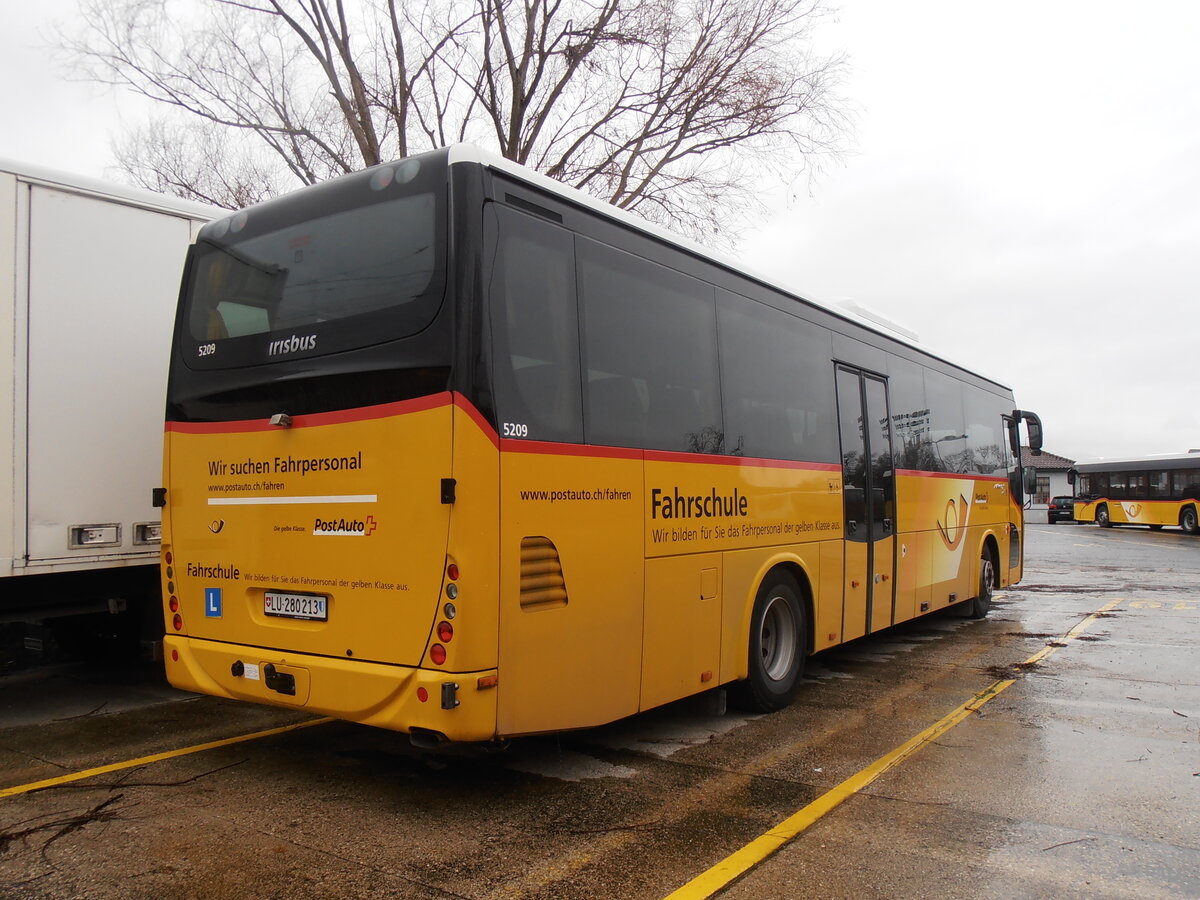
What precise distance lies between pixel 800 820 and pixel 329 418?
3075 millimetres

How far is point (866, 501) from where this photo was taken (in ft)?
26.4

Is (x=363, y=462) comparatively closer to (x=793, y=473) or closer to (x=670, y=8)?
(x=793, y=473)

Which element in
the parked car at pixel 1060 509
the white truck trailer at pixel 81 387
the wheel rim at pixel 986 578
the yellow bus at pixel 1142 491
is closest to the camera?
the white truck trailer at pixel 81 387

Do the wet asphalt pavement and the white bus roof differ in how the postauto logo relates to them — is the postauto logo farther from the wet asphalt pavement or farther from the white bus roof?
the white bus roof

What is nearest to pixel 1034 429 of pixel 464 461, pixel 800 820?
pixel 800 820

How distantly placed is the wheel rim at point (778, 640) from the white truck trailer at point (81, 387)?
4489 millimetres

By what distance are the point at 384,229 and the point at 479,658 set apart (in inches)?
86.8

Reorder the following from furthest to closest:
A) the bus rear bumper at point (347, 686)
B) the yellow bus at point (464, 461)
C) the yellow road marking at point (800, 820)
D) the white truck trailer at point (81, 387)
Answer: the white truck trailer at point (81, 387) → the yellow bus at point (464, 461) → the bus rear bumper at point (347, 686) → the yellow road marking at point (800, 820)

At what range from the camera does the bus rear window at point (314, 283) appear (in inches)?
176

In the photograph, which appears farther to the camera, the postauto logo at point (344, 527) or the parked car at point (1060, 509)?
the parked car at point (1060, 509)

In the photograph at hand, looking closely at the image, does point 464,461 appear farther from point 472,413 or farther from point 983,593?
point 983,593

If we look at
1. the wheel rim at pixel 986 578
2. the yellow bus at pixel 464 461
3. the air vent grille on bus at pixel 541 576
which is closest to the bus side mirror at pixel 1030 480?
the wheel rim at pixel 986 578

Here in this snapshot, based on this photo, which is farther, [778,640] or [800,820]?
[778,640]

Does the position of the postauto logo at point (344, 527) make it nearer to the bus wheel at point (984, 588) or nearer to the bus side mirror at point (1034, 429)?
the bus wheel at point (984, 588)
